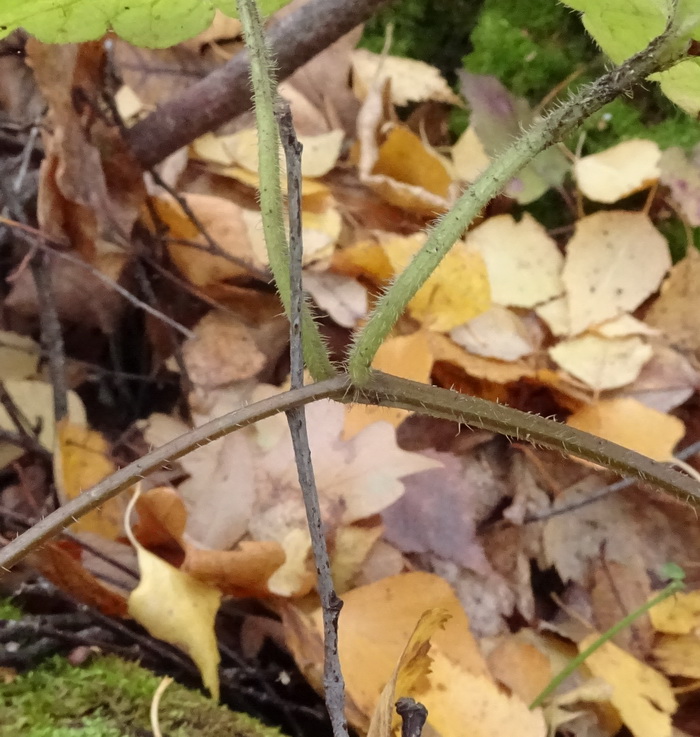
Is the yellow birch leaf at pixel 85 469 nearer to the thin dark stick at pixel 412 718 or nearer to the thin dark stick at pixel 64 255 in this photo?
the thin dark stick at pixel 64 255

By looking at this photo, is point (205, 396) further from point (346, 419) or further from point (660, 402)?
point (660, 402)

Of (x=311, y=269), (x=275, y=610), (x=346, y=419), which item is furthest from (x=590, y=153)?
(x=275, y=610)

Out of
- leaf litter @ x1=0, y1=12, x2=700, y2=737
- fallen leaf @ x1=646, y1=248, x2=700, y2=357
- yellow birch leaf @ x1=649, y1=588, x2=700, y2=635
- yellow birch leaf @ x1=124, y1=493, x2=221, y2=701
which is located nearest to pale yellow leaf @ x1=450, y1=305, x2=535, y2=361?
leaf litter @ x1=0, y1=12, x2=700, y2=737

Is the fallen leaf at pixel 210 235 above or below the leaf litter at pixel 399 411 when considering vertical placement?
above

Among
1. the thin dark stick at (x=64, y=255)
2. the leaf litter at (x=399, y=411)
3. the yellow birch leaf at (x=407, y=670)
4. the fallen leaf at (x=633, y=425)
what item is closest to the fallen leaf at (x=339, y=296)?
the leaf litter at (x=399, y=411)

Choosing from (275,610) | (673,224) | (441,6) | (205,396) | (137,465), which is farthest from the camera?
(441,6)

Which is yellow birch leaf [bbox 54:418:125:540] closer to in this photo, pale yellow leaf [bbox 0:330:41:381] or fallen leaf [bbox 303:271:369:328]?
pale yellow leaf [bbox 0:330:41:381]
